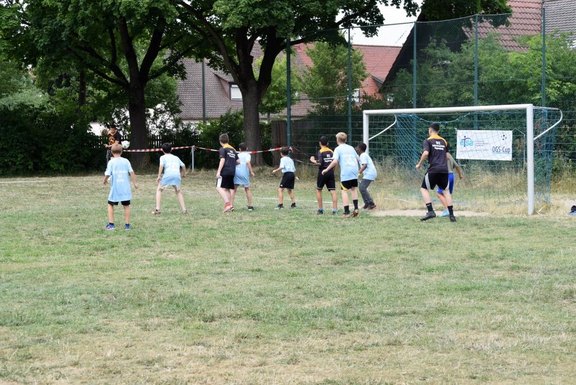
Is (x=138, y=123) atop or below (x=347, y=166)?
atop

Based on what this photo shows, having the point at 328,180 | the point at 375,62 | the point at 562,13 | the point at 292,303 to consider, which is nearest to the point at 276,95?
the point at 562,13

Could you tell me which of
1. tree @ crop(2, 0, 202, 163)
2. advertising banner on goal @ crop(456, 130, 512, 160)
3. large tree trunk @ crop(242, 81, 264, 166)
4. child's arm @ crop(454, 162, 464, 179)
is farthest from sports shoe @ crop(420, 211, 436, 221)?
large tree trunk @ crop(242, 81, 264, 166)

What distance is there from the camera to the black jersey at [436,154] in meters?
17.6

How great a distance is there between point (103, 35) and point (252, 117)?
282 inches

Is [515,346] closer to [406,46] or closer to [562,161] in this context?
[562,161]

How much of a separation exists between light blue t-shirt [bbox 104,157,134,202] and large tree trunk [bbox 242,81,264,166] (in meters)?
16.7

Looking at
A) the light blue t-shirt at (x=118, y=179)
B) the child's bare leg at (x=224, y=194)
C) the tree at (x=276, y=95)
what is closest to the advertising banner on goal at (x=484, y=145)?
the child's bare leg at (x=224, y=194)

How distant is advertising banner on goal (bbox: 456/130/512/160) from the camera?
1954 cm

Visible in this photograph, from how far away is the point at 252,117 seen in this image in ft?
111

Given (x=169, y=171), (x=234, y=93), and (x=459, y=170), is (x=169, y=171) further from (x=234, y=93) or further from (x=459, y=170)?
(x=234, y=93)

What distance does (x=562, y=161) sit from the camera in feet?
79.9

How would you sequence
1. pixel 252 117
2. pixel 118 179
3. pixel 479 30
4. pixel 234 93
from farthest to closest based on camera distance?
→ pixel 234 93 < pixel 252 117 < pixel 479 30 < pixel 118 179

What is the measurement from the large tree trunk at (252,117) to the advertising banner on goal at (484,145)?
1410 cm

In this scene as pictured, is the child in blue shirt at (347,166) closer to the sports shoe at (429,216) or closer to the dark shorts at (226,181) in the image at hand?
the sports shoe at (429,216)
